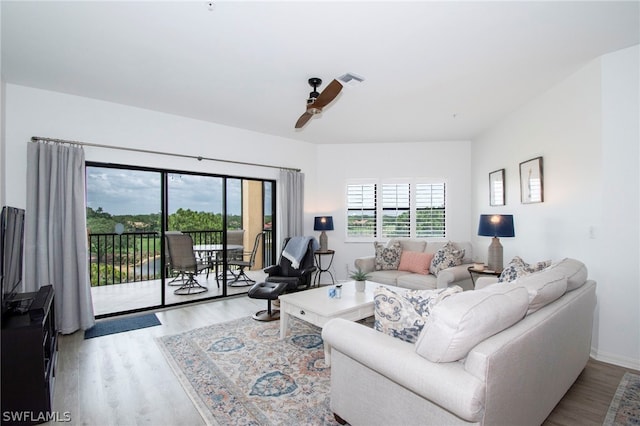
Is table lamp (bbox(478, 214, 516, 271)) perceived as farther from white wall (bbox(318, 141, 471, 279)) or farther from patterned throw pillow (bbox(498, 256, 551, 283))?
white wall (bbox(318, 141, 471, 279))

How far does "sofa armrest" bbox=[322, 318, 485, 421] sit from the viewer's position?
46.6 inches

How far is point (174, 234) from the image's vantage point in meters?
4.59

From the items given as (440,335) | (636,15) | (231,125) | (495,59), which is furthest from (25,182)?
(636,15)

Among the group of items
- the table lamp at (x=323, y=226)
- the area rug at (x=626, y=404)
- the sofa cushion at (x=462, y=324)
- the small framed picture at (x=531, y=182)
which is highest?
the small framed picture at (x=531, y=182)

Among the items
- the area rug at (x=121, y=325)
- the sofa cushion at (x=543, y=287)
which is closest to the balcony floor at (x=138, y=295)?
the area rug at (x=121, y=325)

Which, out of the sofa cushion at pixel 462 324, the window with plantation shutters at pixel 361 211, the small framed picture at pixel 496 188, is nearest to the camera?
the sofa cushion at pixel 462 324

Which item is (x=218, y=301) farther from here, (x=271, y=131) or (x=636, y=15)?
(x=636, y=15)

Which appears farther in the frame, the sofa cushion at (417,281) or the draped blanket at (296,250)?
the draped blanket at (296,250)

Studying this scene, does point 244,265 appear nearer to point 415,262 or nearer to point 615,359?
point 415,262

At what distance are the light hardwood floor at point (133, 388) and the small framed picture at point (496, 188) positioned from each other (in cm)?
236

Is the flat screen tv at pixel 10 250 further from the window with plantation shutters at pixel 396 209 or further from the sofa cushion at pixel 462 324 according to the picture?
the window with plantation shutters at pixel 396 209

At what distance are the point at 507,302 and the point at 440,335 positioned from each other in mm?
434

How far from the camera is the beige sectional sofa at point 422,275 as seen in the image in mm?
3967
